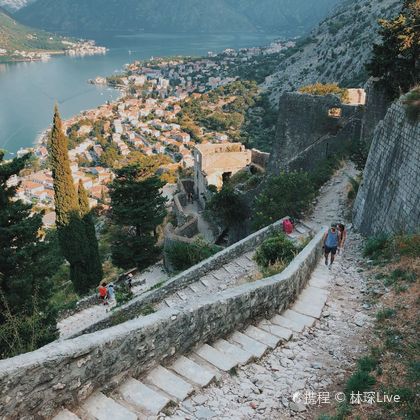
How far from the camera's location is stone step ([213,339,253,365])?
4.37m

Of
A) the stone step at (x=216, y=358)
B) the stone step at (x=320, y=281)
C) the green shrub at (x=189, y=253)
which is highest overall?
the stone step at (x=216, y=358)

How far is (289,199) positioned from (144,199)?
23.3 feet

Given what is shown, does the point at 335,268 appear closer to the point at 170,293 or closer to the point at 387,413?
the point at 170,293

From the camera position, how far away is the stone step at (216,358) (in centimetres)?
420

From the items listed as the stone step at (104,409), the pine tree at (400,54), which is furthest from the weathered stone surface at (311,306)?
the pine tree at (400,54)

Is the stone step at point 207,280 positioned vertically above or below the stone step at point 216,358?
below

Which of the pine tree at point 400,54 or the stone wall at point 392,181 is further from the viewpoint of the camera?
the pine tree at point 400,54

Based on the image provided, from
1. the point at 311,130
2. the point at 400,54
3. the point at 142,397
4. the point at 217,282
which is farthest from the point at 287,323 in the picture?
the point at 311,130

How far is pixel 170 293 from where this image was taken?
873cm

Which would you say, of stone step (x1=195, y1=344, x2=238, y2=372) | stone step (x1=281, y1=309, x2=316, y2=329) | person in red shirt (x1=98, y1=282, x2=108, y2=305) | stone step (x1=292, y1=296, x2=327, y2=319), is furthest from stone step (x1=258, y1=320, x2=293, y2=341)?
person in red shirt (x1=98, y1=282, x2=108, y2=305)

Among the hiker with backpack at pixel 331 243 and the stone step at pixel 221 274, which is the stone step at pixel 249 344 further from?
the stone step at pixel 221 274

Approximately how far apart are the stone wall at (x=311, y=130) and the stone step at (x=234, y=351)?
1192 centimetres

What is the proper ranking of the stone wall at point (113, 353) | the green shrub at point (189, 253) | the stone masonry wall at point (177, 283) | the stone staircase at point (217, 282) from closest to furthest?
the stone wall at point (113, 353)
the stone masonry wall at point (177, 283)
the stone staircase at point (217, 282)
the green shrub at point (189, 253)

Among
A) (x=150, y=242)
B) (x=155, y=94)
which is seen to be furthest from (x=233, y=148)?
(x=155, y=94)
